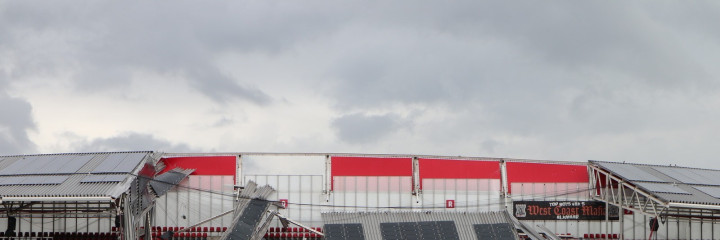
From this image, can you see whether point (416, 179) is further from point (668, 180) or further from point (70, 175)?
point (70, 175)

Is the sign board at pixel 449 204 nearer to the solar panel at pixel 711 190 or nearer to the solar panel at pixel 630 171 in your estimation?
the solar panel at pixel 630 171

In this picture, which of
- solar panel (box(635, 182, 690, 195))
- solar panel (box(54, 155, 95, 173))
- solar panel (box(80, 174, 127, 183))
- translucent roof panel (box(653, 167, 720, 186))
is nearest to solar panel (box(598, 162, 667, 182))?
solar panel (box(635, 182, 690, 195))

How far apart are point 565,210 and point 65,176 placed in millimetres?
30864

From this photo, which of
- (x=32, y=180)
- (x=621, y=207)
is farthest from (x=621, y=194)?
(x=32, y=180)

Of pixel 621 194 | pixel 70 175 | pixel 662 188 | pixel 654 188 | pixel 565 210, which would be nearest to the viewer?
pixel 70 175

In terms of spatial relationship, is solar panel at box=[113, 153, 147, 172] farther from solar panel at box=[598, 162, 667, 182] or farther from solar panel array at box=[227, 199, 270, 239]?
solar panel at box=[598, 162, 667, 182]

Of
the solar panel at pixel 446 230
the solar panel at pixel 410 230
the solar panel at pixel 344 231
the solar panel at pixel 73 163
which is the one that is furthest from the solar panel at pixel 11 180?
the solar panel at pixel 446 230

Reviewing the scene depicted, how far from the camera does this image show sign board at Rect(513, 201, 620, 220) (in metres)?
44.7

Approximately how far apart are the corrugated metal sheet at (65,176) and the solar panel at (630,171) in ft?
94.4

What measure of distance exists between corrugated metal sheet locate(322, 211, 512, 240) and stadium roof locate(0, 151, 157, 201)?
12.2 m

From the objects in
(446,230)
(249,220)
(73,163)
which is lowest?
(446,230)

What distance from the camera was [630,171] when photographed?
43500mm

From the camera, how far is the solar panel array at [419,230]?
135ft

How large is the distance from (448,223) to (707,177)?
2002 centimetres
